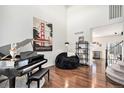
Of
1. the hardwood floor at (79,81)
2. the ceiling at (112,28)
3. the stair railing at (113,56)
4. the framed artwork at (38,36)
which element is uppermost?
the ceiling at (112,28)

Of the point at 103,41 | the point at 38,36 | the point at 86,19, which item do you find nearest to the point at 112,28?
the point at 86,19

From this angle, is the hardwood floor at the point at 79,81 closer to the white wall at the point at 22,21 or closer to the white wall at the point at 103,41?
the white wall at the point at 22,21

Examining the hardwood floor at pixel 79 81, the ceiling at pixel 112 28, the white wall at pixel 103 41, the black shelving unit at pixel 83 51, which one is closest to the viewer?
the hardwood floor at pixel 79 81

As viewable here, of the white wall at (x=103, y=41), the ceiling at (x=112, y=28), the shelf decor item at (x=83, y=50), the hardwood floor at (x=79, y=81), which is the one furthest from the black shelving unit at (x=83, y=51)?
the white wall at (x=103, y=41)

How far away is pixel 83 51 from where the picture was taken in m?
7.51

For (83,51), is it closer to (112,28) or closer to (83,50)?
(83,50)

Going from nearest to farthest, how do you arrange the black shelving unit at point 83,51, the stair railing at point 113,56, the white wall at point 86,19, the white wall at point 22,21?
the white wall at point 22,21, the stair railing at point 113,56, the white wall at point 86,19, the black shelving unit at point 83,51

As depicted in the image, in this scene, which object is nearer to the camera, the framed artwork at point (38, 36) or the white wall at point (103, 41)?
the framed artwork at point (38, 36)

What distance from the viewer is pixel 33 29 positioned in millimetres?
5141

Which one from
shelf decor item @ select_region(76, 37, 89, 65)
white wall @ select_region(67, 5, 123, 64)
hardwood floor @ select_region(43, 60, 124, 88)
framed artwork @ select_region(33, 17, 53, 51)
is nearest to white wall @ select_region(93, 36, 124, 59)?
white wall @ select_region(67, 5, 123, 64)

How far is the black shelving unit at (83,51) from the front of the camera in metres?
7.37

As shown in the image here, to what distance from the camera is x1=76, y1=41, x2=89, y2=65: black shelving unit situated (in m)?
7.37

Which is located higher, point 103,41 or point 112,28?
point 112,28

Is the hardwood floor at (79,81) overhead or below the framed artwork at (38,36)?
below
